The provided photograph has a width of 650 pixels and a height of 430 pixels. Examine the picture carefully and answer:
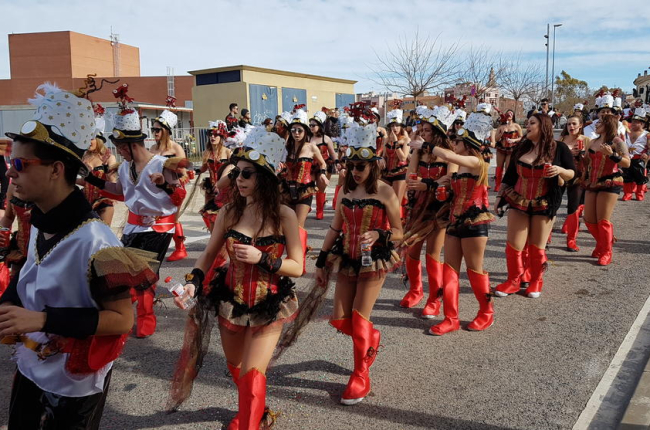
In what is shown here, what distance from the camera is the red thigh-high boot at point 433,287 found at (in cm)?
580

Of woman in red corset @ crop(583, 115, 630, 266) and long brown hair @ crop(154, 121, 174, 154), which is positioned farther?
woman in red corset @ crop(583, 115, 630, 266)

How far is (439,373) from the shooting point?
4.57 metres

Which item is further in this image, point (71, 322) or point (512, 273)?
point (512, 273)

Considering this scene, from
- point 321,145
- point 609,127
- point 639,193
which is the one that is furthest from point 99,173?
point 639,193

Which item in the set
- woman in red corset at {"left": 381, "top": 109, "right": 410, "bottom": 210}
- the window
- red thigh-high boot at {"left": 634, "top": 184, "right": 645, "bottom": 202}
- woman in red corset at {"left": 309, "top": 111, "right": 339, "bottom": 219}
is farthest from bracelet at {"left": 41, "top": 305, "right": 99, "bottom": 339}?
the window

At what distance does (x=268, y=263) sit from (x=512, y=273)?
14.4 feet

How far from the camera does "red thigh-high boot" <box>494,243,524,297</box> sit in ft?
21.4

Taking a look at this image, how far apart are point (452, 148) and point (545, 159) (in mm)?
1132

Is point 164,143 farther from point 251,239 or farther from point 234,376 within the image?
point 234,376

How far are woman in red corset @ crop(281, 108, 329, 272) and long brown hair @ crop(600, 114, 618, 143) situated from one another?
13.9 feet

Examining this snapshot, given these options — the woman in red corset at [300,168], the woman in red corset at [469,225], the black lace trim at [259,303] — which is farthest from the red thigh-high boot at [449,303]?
the woman in red corset at [300,168]

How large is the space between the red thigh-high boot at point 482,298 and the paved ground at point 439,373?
13 cm

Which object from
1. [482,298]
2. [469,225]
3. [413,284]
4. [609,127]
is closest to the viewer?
[469,225]

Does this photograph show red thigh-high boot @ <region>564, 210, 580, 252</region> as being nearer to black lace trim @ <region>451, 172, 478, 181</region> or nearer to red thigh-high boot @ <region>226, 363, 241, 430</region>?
black lace trim @ <region>451, 172, 478, 181</region>
